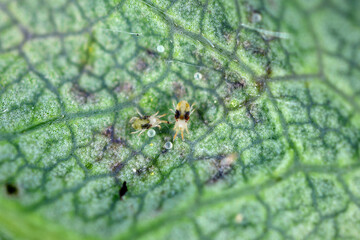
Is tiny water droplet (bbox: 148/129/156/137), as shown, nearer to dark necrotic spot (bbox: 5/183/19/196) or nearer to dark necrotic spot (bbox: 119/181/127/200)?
dark necrotic spot (bbox: 119/181/127/200)

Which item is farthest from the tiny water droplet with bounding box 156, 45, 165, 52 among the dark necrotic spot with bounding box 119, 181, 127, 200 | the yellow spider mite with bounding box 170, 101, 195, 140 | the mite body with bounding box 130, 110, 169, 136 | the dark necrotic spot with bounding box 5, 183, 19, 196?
the dark necrotic spot with bounding box 5, 183, 19, 196

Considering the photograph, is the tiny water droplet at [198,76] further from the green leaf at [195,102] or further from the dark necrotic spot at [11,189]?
the dark necrotic spot at [11,189]

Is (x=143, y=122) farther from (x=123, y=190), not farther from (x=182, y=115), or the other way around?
(x=123, y=190)

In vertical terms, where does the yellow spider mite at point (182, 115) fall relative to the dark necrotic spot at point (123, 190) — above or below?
above

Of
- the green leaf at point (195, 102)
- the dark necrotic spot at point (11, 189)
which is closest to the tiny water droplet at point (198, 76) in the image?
the green leaf at point (195, 102)

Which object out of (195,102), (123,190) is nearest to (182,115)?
(195,102)

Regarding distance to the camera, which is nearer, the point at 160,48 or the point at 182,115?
the point at 182,115
